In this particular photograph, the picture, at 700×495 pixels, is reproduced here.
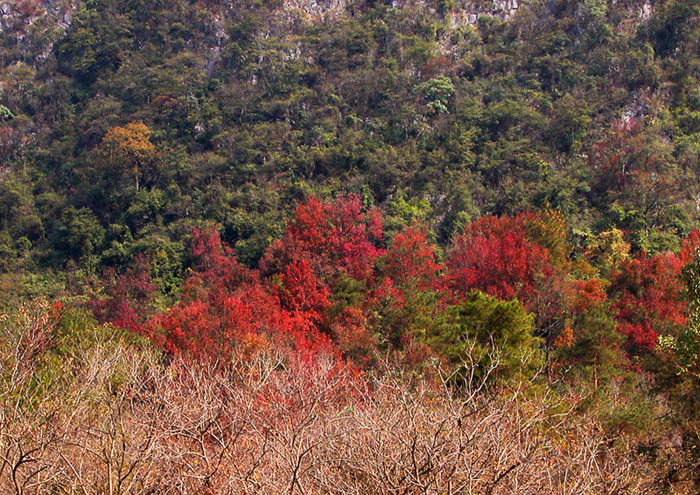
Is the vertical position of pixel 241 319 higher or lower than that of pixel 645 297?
higher

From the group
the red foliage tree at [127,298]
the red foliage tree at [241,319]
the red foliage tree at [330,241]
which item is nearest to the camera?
the red foliage tree at [241,319]

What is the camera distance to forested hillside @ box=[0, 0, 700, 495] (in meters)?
10.6

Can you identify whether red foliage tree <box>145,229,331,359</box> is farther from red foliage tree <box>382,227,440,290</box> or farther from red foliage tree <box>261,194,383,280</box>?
Result: red foliage tree <box>382,227,440,290</box>

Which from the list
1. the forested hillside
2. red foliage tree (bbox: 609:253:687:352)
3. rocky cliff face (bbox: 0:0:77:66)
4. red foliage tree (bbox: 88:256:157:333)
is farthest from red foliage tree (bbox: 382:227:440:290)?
rocky cliff face (bbox: 0:0:77:66)

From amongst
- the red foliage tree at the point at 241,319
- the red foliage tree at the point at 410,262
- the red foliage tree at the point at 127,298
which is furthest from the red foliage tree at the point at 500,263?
the red foliage tree at the point at 127,298

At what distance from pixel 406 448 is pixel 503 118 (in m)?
32.8

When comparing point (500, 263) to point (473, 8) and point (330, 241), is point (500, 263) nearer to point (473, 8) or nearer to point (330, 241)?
point (330, 241)

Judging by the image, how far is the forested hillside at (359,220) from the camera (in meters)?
10.6

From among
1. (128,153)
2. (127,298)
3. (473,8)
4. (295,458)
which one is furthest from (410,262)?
(473,8)

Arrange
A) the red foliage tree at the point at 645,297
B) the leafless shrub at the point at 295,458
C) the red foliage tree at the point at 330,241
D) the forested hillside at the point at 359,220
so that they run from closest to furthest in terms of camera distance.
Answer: the leafless shrub at the point at 295,458
the forested hillside at the point at 359,220
the red foliage tree at the point at 645,297
the red foliage tree at the point at 330,241

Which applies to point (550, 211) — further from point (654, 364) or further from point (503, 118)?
point (654, 364)

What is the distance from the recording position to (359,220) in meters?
30.8

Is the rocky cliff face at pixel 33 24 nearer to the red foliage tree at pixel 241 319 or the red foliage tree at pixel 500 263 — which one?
the red foliage tree at pixel 241 319

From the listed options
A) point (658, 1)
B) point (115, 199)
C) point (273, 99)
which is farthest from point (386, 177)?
point (658, 1)
